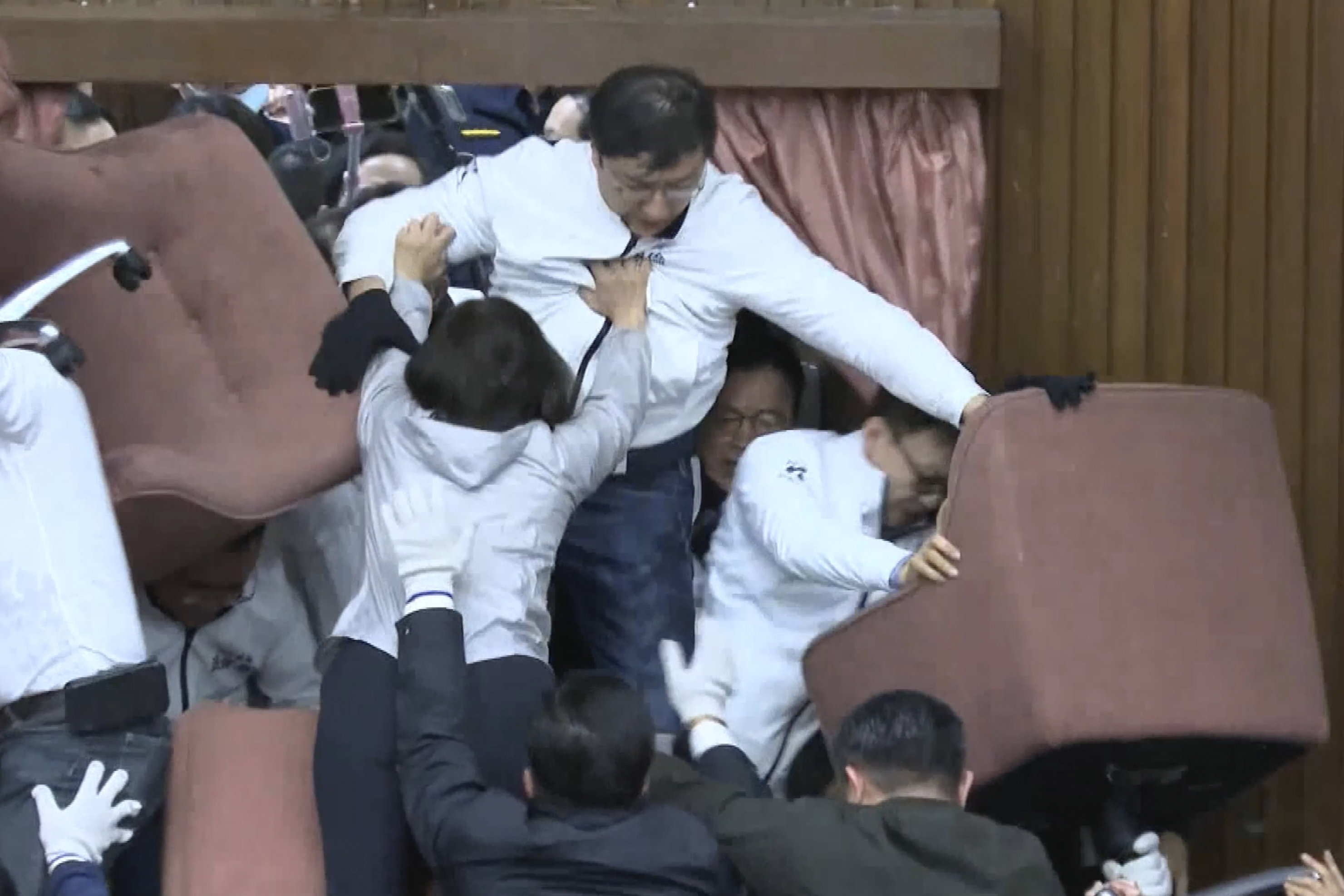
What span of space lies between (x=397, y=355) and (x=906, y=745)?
0.77m

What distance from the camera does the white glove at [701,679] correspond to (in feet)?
6.99

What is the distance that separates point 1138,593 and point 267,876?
3.27 feet

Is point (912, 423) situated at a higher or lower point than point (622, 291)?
lower


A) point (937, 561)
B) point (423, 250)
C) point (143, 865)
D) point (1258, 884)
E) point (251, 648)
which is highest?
point (423, 250)

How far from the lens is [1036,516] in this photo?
84.6 inches

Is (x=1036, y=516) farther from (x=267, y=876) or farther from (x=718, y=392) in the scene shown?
(x=267, y=876)

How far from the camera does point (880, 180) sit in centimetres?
264

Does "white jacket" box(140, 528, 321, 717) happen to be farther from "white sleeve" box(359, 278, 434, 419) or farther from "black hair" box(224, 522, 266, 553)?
"white sleeve" box(359, 278, 434, 419)

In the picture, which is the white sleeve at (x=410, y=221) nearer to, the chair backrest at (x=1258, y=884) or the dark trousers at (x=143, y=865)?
the dark trousers at (x=143, y=865)

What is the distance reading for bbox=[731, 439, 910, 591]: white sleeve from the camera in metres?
2.24

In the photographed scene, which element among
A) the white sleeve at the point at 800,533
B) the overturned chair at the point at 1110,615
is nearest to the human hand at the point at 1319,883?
the overturned chair at the point at 1110,615

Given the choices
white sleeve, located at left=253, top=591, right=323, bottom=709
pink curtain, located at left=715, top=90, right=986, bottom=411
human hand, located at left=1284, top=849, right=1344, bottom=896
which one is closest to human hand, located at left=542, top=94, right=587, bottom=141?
pink curtain, located at left=715, top=90, right=986, bottom=411

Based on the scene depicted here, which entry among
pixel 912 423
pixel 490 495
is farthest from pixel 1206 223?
pixel 490 495

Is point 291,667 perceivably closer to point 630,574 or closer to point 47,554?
point 630,574
